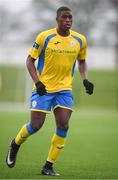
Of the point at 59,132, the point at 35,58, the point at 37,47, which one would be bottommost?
the point at 59,132

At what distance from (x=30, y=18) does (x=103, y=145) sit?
97.5 feet

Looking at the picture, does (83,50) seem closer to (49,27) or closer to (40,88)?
(40,88)

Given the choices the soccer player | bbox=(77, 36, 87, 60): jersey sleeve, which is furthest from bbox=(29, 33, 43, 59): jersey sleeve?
bbox=(77, 36, 87, 60): jersey sleeve

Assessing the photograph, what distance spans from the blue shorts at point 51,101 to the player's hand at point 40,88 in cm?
17

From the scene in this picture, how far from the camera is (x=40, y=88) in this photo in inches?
415

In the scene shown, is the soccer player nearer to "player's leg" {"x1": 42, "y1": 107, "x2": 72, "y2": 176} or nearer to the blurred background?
"player's leg" {"x1": 42, "y1": 107, "x2": 72, "y2": 176}

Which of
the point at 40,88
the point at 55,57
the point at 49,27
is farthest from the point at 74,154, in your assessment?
the point at 49,27

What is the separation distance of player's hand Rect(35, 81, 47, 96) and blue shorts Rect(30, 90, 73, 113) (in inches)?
6.8

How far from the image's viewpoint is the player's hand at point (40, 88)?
415 inches

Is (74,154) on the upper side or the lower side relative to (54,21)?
lower

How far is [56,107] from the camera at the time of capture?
1078cm

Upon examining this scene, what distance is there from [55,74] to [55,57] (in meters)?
0.24

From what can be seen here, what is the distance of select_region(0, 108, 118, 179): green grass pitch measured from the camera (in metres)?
10.9

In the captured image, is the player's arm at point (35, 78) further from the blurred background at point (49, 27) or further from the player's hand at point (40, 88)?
the blurred background at point (49, 27)
